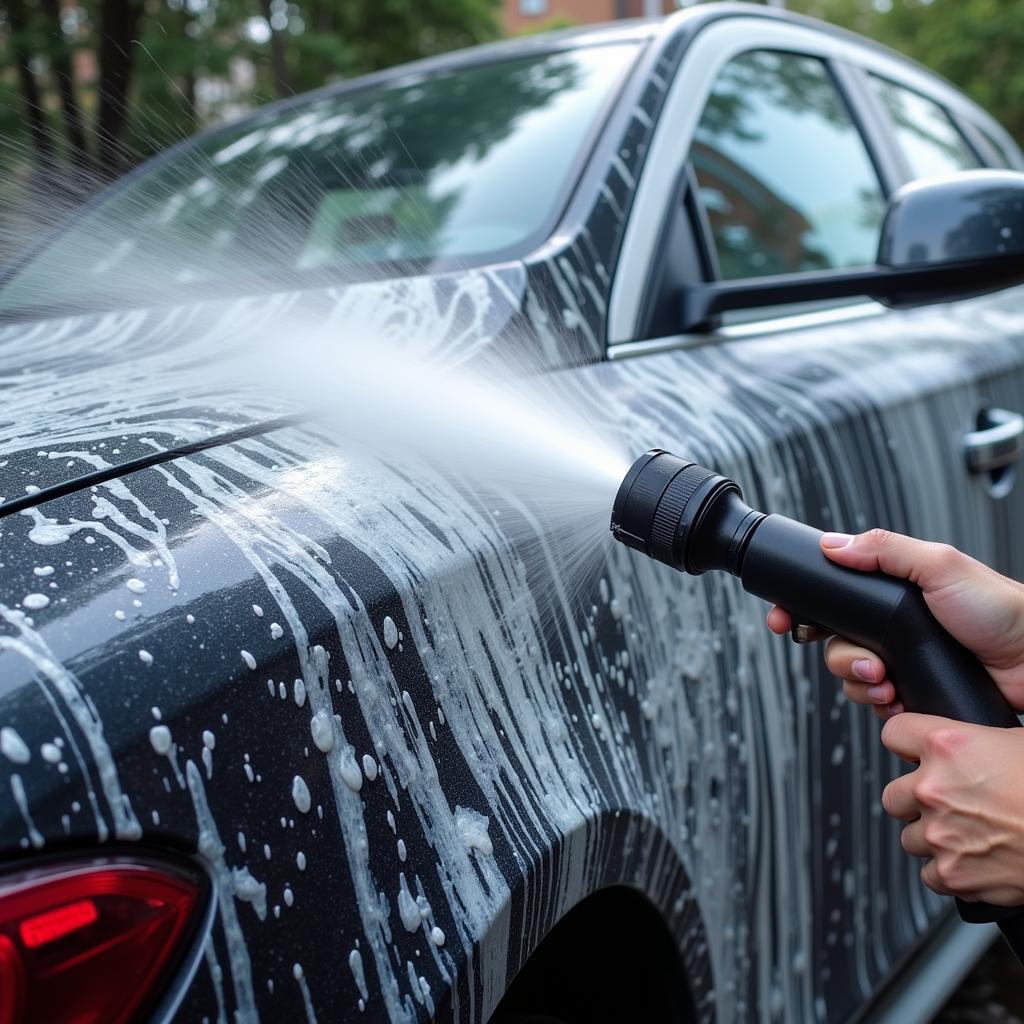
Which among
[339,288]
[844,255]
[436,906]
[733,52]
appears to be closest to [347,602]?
[436,906]

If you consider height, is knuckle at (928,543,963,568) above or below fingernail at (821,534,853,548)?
below

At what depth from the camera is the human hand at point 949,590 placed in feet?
3.79

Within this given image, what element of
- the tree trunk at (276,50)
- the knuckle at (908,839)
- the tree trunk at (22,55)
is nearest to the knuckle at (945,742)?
the knuckle at (908,839)

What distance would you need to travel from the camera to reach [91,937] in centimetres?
81

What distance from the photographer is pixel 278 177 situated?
7.46ft

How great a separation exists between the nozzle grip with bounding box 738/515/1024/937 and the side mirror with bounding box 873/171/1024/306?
1068 mm

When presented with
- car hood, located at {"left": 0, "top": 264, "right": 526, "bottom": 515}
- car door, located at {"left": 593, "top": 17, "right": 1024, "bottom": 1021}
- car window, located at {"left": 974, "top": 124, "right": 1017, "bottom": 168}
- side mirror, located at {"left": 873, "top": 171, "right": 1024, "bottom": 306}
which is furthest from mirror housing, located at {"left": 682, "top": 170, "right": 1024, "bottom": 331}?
car window, located at {"left": 974, "top": 124, "right": 1017, "bottom": 168}

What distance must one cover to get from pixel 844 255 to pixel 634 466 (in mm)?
1667

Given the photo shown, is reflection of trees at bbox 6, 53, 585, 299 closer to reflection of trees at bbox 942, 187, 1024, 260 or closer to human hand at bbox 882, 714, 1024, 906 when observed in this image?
reflection of trees at bbox 942, 187, 1024, 260

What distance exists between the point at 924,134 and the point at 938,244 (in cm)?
130

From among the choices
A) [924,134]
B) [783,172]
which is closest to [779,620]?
[783,172]

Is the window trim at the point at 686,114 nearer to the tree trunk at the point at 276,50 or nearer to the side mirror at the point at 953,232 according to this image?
the side mirror at the point at 953,232

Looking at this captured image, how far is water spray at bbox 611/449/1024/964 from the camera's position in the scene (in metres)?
1.16

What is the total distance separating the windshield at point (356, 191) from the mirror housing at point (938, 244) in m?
0.44
